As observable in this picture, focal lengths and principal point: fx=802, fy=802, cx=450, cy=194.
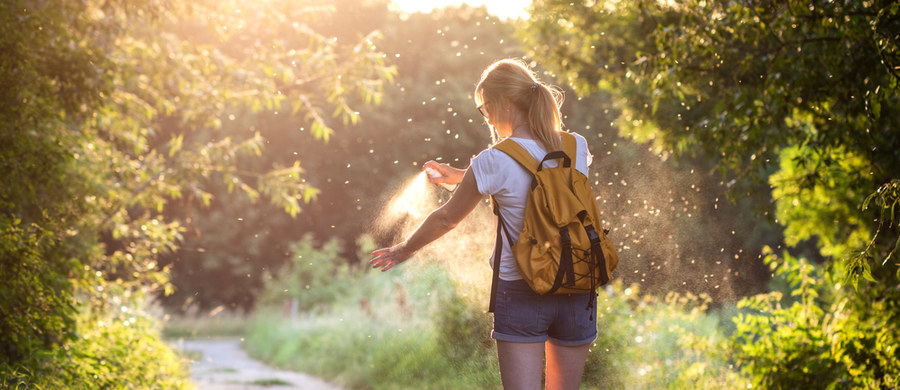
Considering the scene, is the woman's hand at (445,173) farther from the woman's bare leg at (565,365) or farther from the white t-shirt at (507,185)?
the woman's bare leg at (565,365)

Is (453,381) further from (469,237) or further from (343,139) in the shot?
(343,139)

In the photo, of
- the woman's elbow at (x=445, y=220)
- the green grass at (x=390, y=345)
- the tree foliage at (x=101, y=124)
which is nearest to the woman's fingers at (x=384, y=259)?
the woman's elbow at (x=445, y=220)

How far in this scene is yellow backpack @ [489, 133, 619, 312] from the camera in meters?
2.72

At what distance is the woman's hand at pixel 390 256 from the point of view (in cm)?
297

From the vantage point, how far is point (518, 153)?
109 inches

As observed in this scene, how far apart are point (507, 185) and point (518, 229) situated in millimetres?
162

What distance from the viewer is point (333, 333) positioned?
12.5m

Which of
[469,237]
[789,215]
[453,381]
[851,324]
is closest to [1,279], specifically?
[469,237]

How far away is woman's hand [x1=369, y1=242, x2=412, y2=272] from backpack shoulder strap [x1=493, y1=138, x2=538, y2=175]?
53cm

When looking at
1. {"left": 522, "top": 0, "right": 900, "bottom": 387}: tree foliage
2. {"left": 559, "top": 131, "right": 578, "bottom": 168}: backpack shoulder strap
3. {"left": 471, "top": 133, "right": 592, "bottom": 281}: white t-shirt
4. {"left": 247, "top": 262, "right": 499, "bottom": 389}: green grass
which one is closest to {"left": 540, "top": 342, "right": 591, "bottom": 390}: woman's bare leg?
{"left": 471, "top": 133, "right": 592, "bottom": 281}: white t-shirt

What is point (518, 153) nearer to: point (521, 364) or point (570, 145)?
point (570, 145)

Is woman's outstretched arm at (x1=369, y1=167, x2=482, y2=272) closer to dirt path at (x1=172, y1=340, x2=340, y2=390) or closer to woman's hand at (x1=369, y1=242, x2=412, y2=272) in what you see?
woman's hand at (x1=369, y1=242, x2=412, y2=272)

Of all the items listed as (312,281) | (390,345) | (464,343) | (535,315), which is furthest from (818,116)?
(312,281)

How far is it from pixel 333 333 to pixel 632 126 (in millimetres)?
5537
